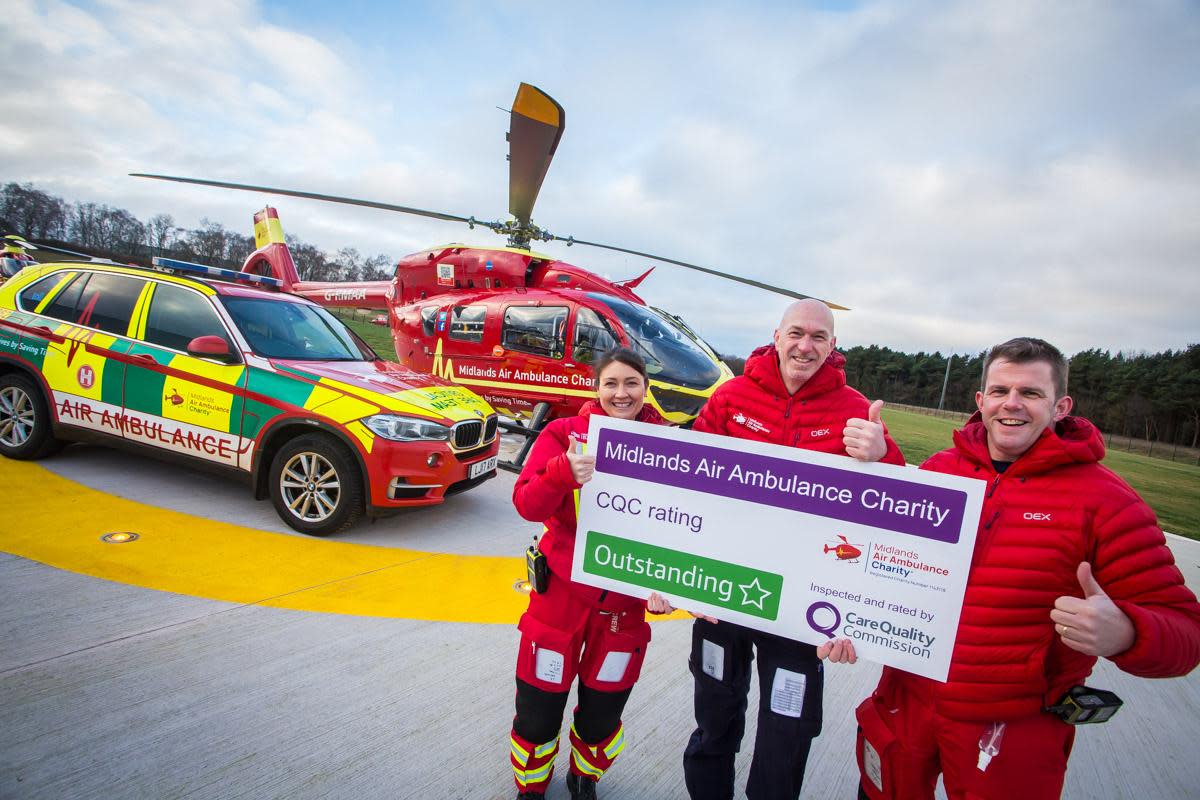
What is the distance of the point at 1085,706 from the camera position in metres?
1.24

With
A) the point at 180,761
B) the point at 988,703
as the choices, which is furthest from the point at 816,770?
the point at 180,761

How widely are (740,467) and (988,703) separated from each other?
2.87ft

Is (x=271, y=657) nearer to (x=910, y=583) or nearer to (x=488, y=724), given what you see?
(x=488, y=724)

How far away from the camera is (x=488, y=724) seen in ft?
6.99

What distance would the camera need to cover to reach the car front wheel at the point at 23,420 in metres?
4.23

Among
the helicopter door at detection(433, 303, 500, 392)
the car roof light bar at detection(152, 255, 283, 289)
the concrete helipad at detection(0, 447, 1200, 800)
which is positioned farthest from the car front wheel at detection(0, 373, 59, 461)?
the helicopter door at detection(433, 303, 500, 392)

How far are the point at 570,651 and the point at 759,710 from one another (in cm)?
64

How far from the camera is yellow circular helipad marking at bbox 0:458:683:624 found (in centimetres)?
289

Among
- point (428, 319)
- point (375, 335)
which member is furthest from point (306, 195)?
point (375, 335)

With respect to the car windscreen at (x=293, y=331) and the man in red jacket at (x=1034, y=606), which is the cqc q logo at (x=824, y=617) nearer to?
the man in red jacket at (x=1034, y=606)

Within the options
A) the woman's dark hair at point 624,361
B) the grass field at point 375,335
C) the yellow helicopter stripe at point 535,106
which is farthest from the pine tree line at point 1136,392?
the woman's dark hair at point 624,361

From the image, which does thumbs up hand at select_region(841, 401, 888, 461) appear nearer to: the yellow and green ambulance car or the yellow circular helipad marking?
the yellow circular helipad marking

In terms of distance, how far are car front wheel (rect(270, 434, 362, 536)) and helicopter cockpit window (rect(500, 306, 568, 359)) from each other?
319cm

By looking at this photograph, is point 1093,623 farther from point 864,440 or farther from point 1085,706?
point 864,440
